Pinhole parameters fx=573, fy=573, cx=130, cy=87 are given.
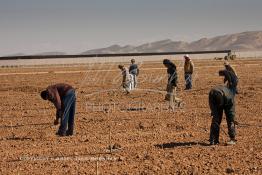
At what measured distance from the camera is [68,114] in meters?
12.6

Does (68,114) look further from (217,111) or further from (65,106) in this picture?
(217,111)

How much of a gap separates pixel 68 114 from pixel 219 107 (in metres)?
3.40

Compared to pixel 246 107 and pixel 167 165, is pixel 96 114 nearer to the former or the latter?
pixel 246 107

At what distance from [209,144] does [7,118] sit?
7.35 meters

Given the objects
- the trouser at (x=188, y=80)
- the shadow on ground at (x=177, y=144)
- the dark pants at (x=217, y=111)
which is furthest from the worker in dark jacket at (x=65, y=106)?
the trouser at (x=188, y=80)

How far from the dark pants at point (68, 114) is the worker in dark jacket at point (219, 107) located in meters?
3.19

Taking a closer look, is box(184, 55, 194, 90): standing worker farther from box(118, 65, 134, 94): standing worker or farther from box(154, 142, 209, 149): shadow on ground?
box(154, 142, 209, 149): shadow on ground

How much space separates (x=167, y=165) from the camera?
9547 mm

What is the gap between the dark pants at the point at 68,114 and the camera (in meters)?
12.5

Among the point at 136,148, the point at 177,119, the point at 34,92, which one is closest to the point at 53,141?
the point at 136,148

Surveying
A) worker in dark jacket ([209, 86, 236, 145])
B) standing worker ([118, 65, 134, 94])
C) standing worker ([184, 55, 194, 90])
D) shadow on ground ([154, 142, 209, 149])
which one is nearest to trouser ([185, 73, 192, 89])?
standing worker ([184, 55, 194, 90])

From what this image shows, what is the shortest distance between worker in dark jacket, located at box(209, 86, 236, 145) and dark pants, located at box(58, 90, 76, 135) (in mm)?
3190

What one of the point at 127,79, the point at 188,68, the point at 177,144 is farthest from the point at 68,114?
the point at 188,68

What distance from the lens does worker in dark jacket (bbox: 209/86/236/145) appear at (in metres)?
11.1
